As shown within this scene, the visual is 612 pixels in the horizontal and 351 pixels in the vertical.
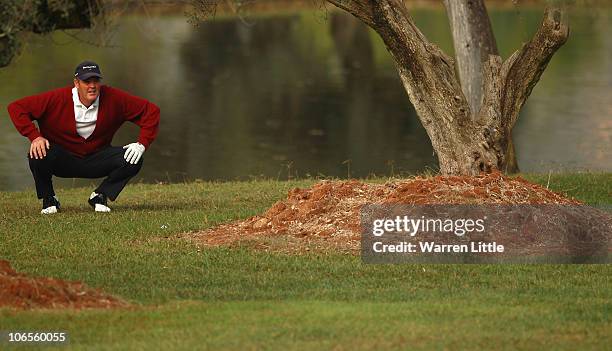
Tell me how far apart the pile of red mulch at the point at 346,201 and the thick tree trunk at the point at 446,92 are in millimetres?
911

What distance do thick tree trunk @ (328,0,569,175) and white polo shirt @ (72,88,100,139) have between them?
2480mm

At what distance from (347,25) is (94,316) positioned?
164ft

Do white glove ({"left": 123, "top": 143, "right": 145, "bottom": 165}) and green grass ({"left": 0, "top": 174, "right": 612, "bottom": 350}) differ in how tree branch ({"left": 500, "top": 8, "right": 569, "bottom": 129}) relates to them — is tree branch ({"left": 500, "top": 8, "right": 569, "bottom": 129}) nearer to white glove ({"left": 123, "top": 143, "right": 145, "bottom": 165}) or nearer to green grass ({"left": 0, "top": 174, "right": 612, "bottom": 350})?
green grass ({"left": 0, "top": 174, "right": 612, "bottom": 350})

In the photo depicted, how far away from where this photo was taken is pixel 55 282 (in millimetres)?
8680

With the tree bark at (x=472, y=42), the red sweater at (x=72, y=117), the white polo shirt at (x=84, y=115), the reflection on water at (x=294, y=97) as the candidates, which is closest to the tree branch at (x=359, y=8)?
the reflection on water at (x=294, y=97)

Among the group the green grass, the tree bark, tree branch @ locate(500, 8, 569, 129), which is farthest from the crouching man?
the tree bark

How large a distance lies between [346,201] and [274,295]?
2.82m

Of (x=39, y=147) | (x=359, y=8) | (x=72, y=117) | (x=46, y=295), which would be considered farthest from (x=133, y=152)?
(x=46, y=295)

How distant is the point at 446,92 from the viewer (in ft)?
41.5

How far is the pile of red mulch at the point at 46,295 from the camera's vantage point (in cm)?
841

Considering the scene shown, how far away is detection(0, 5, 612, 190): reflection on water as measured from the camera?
922 inches

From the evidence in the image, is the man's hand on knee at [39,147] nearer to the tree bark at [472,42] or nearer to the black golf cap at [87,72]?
the black golf cap at [87,72]

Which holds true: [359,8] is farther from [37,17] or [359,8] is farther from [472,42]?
[37,17]

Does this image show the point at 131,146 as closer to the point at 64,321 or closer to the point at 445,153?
the point at 445,153
